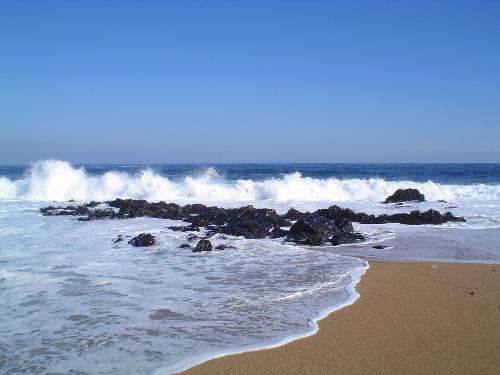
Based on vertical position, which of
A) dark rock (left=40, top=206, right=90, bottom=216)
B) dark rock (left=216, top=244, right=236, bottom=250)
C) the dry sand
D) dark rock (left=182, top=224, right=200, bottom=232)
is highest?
the dry sand

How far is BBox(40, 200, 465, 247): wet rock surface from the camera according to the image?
10438 millimetres

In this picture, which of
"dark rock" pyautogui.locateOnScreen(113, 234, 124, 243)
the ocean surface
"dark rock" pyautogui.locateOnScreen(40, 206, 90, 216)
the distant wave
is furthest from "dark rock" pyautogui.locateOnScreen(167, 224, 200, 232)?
the distant wave

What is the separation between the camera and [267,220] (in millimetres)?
12680

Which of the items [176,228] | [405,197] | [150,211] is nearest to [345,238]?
[176,228]

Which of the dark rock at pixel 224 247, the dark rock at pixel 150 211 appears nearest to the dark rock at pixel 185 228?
the dark rock at pixel 150 211

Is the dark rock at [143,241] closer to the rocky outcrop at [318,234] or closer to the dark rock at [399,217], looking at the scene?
the rocky outcrop at [318,234]

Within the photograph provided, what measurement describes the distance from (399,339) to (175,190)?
19993mm

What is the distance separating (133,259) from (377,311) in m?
4.88

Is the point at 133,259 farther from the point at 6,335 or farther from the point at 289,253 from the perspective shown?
the point at 6,335

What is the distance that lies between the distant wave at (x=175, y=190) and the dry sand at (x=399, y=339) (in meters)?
15.6

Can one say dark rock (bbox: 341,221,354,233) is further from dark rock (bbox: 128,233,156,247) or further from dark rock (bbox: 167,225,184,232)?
dark rock (bbox: 128,233,156,247)

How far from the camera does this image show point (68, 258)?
8297 millimetres

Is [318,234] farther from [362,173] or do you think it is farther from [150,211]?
[362,173]

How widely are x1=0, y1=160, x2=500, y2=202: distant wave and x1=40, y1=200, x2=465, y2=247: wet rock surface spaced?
5522mm
